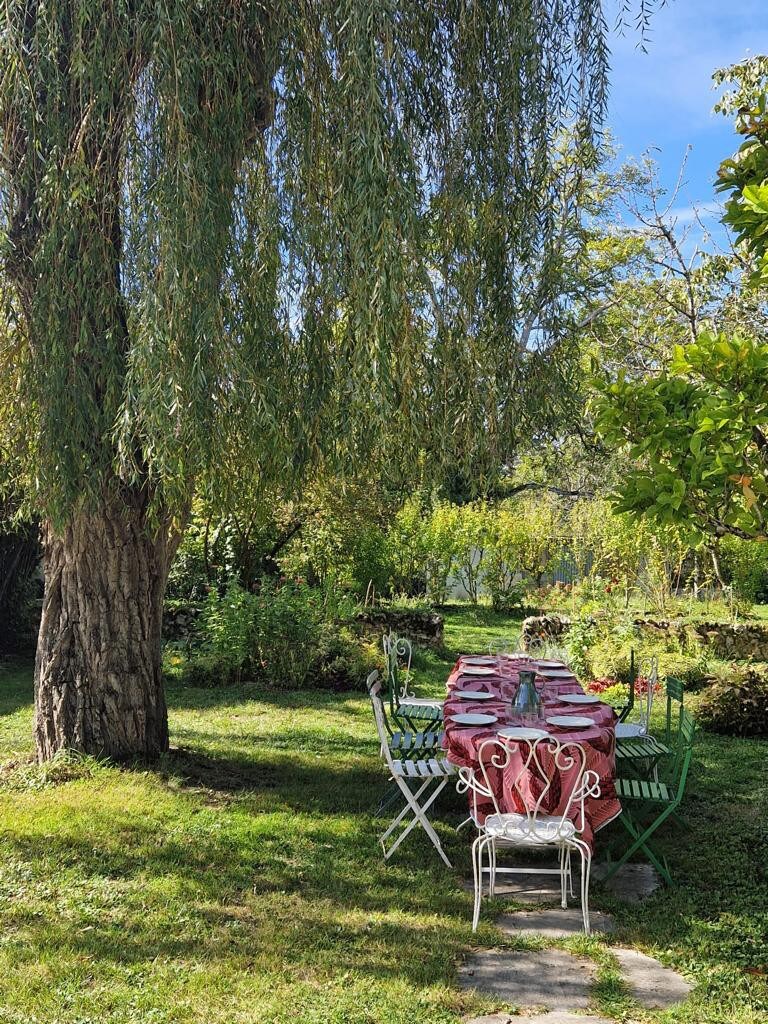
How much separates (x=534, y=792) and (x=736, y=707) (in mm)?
4450

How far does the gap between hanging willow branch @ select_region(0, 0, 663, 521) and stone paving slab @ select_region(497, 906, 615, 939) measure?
2.39 m

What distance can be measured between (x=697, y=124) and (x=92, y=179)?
7989 mm

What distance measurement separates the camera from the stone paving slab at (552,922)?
13.7ft

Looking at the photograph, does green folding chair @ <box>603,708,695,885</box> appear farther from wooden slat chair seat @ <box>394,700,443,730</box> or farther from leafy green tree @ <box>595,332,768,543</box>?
wooden slat chair seat @ <box>394,700,443,730</box>

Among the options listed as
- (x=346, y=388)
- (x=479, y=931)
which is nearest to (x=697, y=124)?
(x=346, y=388)

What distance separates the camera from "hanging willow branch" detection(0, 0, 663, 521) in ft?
13.8

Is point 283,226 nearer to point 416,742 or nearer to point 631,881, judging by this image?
point 416,742

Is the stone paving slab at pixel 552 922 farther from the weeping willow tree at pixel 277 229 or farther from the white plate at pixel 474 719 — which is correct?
the weeping willow tree at pixel 277 229

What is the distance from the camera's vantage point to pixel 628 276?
14.8 m

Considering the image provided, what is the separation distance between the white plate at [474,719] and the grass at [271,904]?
769mm

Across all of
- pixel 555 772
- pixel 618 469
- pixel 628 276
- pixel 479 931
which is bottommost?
pixel 479 931

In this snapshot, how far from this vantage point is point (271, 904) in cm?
437

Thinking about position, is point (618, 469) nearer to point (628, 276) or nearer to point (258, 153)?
point (628, 276)

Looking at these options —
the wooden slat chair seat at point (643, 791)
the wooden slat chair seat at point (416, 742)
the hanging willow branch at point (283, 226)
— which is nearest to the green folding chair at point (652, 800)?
the wooden slat chair seat at point (643, 791)
